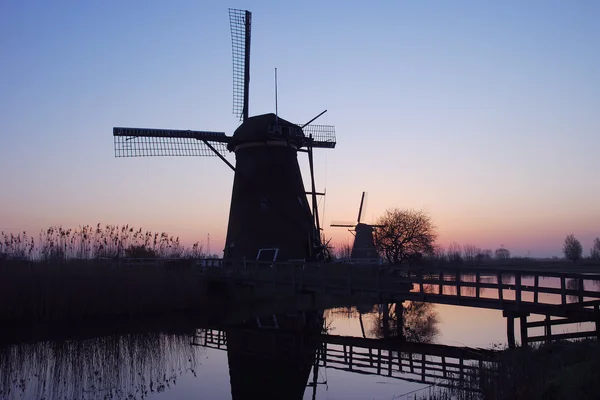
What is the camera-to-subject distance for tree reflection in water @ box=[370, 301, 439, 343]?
57.0ft

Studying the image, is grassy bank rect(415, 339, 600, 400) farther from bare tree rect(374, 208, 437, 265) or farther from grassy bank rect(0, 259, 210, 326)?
bare tree rect(374, 208, 437, 265)

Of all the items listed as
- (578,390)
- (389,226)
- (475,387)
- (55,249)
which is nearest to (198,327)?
(55,249)

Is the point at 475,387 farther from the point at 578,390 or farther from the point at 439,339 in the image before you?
the point at 439,339

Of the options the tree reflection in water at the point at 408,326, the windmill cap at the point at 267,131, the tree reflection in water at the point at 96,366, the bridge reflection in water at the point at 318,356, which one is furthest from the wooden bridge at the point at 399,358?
the windmill cap at the point at 267,131

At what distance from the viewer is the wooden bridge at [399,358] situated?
460 inches

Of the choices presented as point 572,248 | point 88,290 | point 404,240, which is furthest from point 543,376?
point 572,248

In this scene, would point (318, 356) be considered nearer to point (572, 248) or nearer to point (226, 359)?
point (226, 359)

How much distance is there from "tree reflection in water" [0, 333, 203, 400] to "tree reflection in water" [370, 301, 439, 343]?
628 centimetres

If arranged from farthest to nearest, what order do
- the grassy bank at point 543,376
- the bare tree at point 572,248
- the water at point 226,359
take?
the bare tree at point 572,248
the water at point 226,359
the grassy bank at point 543,376

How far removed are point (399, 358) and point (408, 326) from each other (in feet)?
20.7

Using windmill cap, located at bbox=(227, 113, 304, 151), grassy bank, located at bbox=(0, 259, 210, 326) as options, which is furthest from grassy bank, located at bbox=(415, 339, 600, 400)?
windmill cap, located at bbox=(227, 113, 304, 151)

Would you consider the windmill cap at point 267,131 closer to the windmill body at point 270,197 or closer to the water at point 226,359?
the windmill body at point 270,197

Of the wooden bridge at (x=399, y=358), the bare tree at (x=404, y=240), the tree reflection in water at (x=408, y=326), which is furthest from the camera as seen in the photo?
the bare tree at (x=404, y=240)

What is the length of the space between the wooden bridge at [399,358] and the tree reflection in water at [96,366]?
1734 mm
